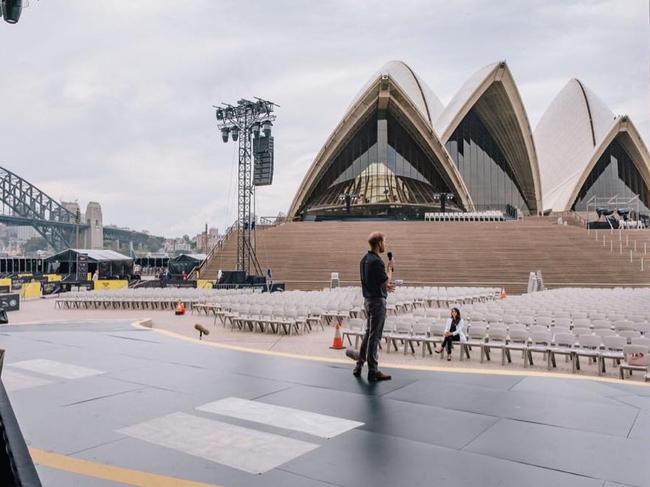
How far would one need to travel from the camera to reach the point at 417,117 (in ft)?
193

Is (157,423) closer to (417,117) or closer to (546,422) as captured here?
(546,422)

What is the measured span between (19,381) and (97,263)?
115ft

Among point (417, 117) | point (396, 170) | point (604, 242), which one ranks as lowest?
point (604, 242)

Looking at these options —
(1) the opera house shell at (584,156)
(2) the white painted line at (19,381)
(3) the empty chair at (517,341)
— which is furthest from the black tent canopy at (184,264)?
(1) the opera house shell at (584,156)

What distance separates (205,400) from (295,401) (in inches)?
34.0

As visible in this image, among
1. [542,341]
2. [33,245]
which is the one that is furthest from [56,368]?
[33,245]

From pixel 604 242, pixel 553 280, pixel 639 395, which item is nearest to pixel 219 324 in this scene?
pixel 639 395

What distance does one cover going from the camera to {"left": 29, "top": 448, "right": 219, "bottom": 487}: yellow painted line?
9.48ft

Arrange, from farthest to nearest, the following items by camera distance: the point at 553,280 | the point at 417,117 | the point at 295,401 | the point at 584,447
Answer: the point at 417,117 < the point at 553,280 < the point at 295,401 < the point at 584,447

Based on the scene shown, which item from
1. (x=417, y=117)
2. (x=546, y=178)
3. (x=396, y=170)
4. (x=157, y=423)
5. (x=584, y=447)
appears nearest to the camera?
(x=584, y=447)

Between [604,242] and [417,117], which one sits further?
[417,117]

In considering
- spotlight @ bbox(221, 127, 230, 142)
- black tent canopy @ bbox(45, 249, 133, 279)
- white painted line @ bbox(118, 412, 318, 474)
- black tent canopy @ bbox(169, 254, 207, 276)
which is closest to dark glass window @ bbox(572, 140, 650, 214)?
black tent canopy @ bbox(169, 254, 207, 276)

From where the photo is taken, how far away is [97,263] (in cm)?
3734

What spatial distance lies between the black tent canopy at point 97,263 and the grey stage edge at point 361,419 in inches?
1274
